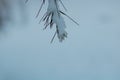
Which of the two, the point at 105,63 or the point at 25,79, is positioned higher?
the point at 105,63

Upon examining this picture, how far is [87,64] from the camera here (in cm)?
Result: 110

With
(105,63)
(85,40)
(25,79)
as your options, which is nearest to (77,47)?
(85,40)

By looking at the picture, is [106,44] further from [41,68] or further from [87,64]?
[41,68]

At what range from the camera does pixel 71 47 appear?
3.55 ft

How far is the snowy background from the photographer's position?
1.04m

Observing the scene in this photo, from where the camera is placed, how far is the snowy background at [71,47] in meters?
1.04

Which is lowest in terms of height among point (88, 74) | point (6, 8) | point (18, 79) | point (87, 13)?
point (18, 79)

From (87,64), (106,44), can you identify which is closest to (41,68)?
(87,64)

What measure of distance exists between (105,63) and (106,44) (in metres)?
0.09

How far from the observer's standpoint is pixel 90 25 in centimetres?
106

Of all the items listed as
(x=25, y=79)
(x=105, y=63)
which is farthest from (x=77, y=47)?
(x=25, y=79)

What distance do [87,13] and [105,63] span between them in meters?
0.25

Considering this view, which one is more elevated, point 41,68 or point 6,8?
point 6,8

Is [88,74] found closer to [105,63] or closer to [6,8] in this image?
[105,63]
